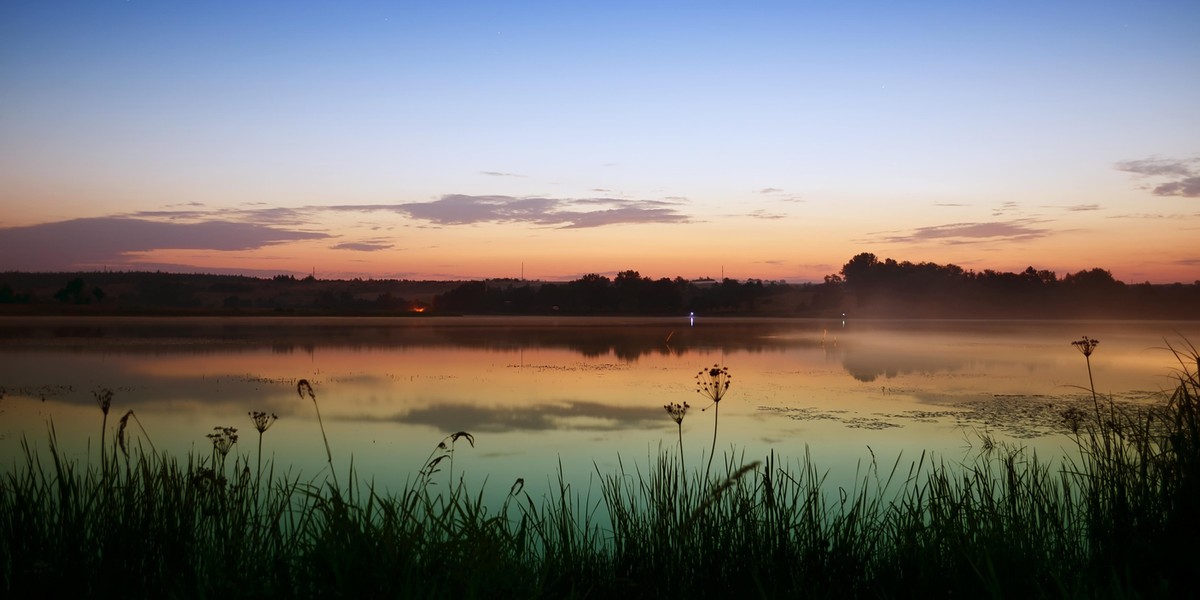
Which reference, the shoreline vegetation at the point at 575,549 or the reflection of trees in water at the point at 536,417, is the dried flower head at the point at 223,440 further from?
the reflection of trees in water at the point at 536,417

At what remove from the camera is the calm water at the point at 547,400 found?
32.3 feet

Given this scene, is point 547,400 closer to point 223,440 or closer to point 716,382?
point 223,440

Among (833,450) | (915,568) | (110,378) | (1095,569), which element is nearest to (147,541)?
(915,568)

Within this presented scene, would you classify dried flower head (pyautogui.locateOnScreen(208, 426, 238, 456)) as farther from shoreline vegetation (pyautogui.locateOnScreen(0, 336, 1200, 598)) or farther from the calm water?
the calm water

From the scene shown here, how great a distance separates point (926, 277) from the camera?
278ft

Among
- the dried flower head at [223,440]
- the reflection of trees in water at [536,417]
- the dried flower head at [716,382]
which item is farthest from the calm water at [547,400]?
the dried flower head at [223,440]

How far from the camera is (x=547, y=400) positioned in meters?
14.7

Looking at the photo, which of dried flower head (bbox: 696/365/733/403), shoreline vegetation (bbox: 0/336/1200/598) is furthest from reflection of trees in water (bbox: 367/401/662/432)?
shoreline vegetation (bbox: 0/336/1200/598)

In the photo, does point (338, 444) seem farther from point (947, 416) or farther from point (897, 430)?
point (947, 416)

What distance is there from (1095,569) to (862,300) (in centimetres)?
8515

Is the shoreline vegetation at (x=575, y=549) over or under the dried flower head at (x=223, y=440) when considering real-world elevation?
under

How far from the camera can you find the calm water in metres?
9.85

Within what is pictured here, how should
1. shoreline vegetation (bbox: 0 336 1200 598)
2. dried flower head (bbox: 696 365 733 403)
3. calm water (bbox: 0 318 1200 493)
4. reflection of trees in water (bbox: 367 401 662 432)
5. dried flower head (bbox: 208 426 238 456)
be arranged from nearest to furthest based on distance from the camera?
shoreline vegetation (bbox: 0 336 1200 598)
dried flower head (bbox: 696 365 733 403)
dried flower head (bbox: 208 426 238 456)
calm water (bbox: 0 318 1200 493)
reflection of trees in water (bbox: 367 401 662 432)

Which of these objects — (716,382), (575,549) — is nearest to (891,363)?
(575,549)
